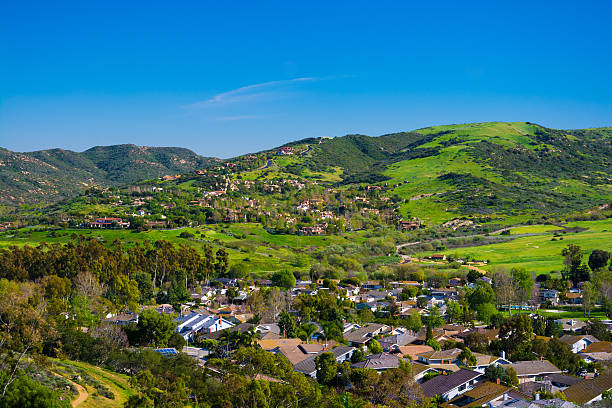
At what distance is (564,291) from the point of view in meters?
74.0

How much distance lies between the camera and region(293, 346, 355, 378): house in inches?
1583

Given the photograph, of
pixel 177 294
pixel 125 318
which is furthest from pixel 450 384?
pixel 177 294

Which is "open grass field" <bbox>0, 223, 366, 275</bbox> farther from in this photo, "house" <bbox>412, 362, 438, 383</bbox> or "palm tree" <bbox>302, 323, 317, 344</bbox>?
"house" <bbox>412, 362, 438, 383</bbox>

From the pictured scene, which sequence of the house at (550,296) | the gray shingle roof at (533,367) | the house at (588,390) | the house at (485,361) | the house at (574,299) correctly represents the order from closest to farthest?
the house at (588,390) → the gray shingle roof at (533,367) → the house at (485,361) → the house at (574,299) → the house at (550,296)

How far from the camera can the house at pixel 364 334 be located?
51219 millimetres

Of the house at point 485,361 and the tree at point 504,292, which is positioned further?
the tree at point 504,292

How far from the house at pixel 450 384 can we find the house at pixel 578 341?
16068mm

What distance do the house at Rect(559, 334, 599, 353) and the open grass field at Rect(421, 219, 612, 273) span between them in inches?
A: 1675

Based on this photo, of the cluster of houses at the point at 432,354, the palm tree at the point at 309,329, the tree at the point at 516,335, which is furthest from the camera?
the palm tree at the point at 309,329

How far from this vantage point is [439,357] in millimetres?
42594

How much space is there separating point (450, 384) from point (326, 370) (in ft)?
26.5

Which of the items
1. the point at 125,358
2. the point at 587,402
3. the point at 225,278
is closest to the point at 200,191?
the point at 225,278

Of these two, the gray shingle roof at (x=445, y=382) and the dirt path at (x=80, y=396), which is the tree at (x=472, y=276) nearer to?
the gray shingle roof at (x=445, y=382)

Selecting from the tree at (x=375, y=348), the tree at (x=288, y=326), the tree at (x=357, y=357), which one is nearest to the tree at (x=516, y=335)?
the tree at (x=375, y=348)
